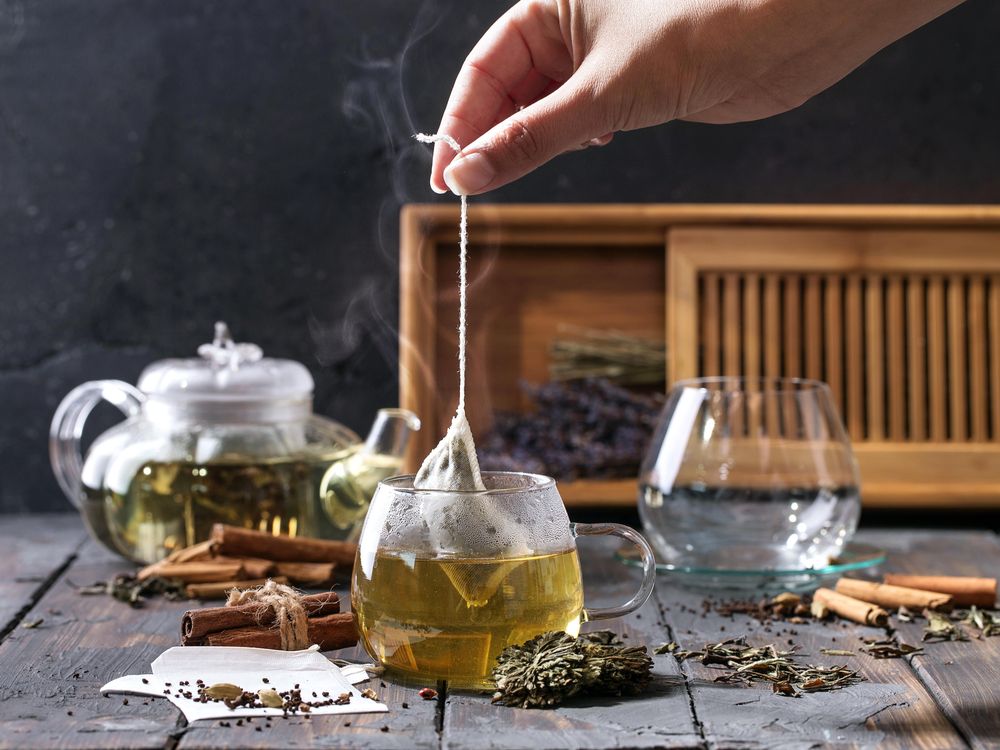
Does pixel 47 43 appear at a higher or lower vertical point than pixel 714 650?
higher

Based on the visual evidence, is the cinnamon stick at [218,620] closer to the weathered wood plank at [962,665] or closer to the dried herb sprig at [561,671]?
the dried herb sprig at [561,671]

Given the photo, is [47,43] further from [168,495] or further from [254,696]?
[254,696]

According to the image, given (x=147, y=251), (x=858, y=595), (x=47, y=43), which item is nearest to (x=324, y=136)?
(x=147, y=251)

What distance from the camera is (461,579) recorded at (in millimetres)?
903

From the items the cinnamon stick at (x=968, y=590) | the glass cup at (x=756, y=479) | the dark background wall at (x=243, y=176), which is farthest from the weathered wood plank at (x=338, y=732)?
the dark background wall at (x=243, y=176)

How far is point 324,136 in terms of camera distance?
206 cm

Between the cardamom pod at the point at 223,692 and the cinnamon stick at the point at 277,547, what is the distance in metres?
0.41

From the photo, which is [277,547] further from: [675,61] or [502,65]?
[675,61]

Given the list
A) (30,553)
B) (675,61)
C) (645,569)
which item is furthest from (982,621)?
(30,553)

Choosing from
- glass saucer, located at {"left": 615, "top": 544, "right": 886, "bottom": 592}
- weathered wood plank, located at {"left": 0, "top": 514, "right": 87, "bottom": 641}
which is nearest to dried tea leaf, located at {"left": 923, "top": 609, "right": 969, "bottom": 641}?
glass saucer, located at {"left": 615, "top": 544, "right": 886, "bottom": 592}

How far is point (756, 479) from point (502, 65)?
0.54m

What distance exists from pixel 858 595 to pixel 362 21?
1329 mm

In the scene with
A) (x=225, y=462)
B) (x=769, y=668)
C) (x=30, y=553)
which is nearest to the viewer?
(x=769, y=668)

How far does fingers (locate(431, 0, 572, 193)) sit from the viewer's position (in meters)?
1.20
